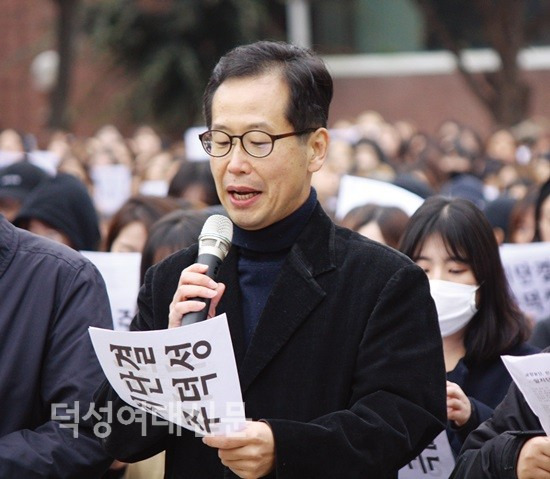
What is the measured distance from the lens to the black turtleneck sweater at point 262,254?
321 centimetres

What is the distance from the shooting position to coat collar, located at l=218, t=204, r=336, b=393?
122 inches

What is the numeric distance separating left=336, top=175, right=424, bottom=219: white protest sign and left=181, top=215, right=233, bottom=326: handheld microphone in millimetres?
3445

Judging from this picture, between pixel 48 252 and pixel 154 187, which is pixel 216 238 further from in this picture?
pixel 154 187

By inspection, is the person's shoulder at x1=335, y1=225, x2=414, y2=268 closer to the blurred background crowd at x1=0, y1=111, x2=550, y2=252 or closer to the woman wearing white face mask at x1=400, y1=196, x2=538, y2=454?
the woman wearing white face mask at x1=400, y1=196, x2=538, y2=454

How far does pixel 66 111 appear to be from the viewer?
2378cm

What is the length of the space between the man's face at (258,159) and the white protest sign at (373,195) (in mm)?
3411

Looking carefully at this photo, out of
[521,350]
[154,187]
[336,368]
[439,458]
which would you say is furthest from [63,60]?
[336,368]

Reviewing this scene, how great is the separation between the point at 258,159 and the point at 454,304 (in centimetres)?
159

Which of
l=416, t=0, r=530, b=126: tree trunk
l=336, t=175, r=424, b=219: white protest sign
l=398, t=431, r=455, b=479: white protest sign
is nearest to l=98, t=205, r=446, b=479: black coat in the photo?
l=398, t=431, r=455, b=479: white protest sign

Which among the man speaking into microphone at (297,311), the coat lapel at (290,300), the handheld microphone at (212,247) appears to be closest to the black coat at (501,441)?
the man speaking into microphone at (297,311)

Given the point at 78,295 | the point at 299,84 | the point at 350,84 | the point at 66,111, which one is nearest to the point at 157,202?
the point at 78,295

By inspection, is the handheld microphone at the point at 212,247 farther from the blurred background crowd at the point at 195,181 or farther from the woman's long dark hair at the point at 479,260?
the blurred background crowd at the point at 195,181

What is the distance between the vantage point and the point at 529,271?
610 centimetres

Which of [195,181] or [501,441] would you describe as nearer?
[501,441]
